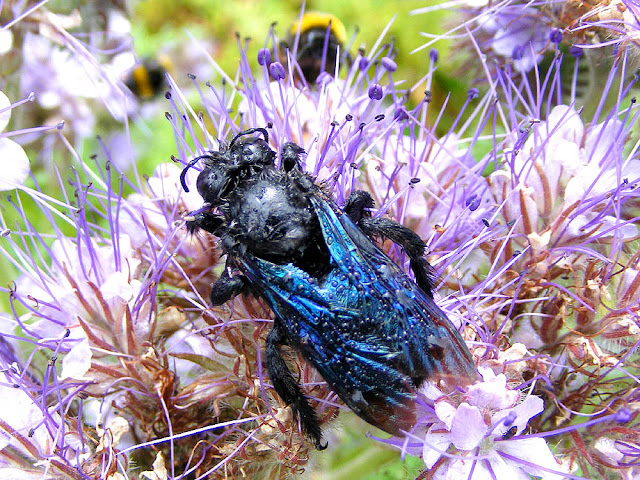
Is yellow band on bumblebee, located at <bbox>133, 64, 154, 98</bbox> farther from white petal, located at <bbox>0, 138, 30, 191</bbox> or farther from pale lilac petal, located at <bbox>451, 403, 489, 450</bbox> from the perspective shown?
pale lilac petal, located at <bbox>451, 403, 489, 450</bbox>

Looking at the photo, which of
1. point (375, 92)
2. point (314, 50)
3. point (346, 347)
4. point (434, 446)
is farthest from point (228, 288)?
point (314, 50)

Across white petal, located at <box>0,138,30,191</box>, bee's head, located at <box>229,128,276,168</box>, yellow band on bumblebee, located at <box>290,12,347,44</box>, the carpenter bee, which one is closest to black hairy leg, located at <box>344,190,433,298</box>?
the carpenter bee

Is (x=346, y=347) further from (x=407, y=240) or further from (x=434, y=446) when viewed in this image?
(x=407, y=240)

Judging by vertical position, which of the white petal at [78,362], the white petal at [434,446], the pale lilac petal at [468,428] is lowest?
the white petal at [434,446]

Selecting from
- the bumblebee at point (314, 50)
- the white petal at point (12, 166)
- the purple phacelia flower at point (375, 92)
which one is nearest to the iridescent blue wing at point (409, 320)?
the purple phacelia flower at point (375, 92)

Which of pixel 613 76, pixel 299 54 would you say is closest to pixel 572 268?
pixel 613 76

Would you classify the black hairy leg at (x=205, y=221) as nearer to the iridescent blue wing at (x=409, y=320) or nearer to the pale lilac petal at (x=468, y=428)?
the iridescent blue wing at (x=409, y=320)
